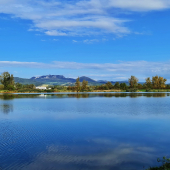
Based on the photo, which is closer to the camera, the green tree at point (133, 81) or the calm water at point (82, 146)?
the calm water at point (82, 146)

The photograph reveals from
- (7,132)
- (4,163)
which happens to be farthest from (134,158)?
(7,132)

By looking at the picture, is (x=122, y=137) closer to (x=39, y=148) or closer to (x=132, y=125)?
(x=132, y=125)

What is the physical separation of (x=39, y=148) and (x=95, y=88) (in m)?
105

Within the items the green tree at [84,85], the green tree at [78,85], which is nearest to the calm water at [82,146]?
the green tree at [78,85]

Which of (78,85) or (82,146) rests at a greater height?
(78,85)

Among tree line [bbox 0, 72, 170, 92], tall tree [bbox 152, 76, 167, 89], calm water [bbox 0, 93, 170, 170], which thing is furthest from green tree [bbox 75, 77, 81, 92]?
calm water [bbox 0, 93, 170, 170]

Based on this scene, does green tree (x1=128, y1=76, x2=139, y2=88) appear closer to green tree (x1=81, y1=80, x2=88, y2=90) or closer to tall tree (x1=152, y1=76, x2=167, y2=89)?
tall tree (x1=152, y1=76, x2=167, y2=89)

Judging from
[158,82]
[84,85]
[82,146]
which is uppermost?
[158,82]

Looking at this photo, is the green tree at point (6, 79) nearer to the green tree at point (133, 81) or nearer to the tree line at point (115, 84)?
the tree line at point (115, 84)

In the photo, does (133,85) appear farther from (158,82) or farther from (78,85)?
(78,85)

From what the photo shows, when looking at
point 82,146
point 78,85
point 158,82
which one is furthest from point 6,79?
point 82,146

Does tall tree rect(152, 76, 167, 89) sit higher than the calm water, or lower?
higher

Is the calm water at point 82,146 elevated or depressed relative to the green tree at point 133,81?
depressed

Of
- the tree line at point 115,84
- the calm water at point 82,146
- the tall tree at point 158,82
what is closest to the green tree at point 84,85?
the tree line at point 115,84
